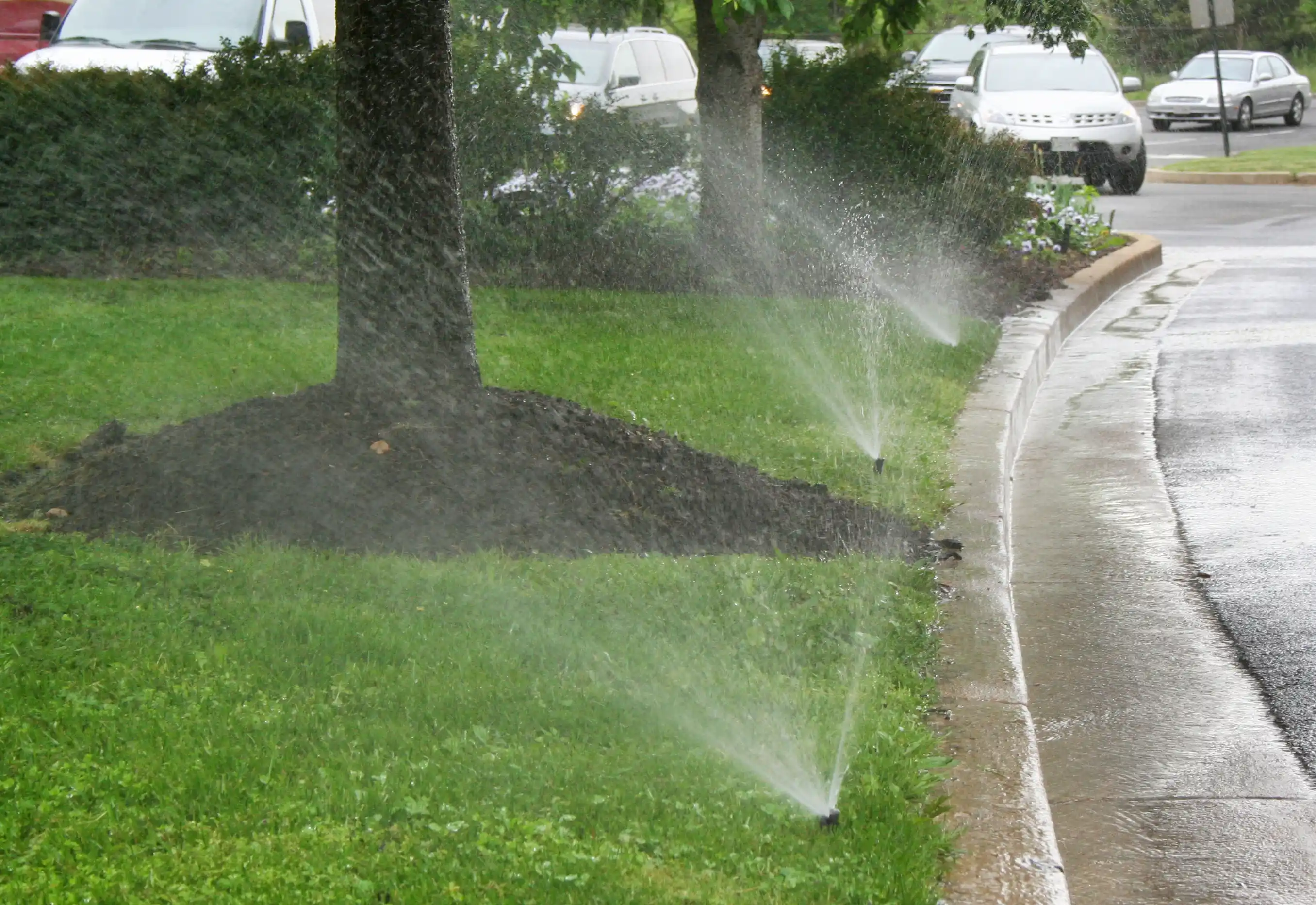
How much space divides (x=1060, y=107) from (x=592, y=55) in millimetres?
6766

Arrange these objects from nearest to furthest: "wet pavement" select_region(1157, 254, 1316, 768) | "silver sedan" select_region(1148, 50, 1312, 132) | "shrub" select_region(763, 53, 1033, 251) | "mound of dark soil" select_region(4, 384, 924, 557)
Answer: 1. "wet pavement" select_region(1157, 254, 1316, 768)
2. "mound of dark soil" select_region(4, 384, 924, 557)
3. "shrub" select_region(763, 53, 1033, 251)
4. "silver sedan" select_region(1148, 50, 1312, 132)

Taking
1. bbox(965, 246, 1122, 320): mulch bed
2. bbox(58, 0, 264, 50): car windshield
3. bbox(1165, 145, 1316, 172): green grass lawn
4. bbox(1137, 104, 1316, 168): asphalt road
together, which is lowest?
bbox(965, 246, 1122, 320): mulch bed

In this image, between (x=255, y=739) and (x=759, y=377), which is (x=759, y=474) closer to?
(x=759, y=377)

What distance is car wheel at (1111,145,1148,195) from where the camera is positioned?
21.5 metres

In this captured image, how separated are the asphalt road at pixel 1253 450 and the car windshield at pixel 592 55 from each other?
5819 mm

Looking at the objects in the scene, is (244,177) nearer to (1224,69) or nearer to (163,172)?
(163,172)

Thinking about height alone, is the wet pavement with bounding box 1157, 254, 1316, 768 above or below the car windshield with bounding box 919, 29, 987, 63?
below

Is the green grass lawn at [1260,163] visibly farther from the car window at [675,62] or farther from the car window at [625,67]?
the car window at [625,67]

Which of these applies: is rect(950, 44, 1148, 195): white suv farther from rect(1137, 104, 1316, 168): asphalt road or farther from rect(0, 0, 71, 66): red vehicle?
rect(0, 0, 71, 66): red vehicle

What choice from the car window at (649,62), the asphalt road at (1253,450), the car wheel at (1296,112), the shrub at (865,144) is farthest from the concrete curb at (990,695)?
the car wheel at (1296,112)

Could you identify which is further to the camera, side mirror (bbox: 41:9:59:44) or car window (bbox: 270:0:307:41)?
side mirror (bbox: 41:9:59:44)

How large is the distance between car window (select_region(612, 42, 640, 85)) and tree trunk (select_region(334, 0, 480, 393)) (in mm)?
10579

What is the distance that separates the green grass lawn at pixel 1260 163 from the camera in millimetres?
24484

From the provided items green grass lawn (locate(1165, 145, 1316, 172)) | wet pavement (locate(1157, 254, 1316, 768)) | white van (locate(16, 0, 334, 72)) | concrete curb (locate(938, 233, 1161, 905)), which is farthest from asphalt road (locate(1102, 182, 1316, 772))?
green grass lawn (locate(1165, 145, 1316, 172))
